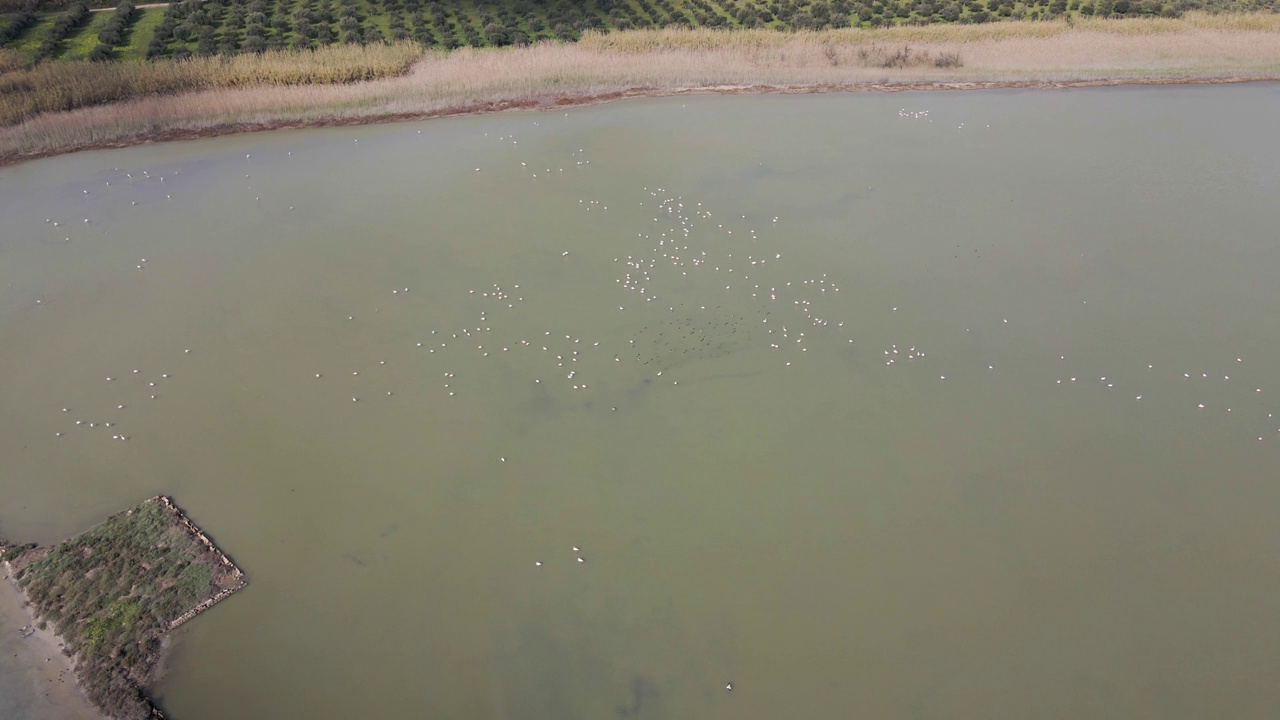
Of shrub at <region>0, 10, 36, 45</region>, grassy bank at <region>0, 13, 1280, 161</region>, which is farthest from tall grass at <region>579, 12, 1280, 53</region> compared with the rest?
shrub at <region>0, 10, 36, 45</region>

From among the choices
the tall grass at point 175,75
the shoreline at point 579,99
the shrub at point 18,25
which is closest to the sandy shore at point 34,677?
the shoreline at point 579,99

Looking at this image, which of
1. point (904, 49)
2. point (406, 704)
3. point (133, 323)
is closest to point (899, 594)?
point (406, 704)

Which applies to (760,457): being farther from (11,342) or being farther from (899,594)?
(11,342)

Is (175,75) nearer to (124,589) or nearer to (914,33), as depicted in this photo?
(124,589)

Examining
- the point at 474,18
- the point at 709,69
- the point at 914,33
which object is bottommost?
the point at 709,69

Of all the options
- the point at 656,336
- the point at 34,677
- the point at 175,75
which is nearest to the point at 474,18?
the point at 175,75

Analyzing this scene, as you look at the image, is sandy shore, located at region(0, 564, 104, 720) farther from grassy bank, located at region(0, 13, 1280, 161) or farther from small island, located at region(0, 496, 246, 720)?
grassy bank, located at region(0, 13, 1280, 161)

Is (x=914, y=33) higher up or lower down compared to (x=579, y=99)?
higher up
